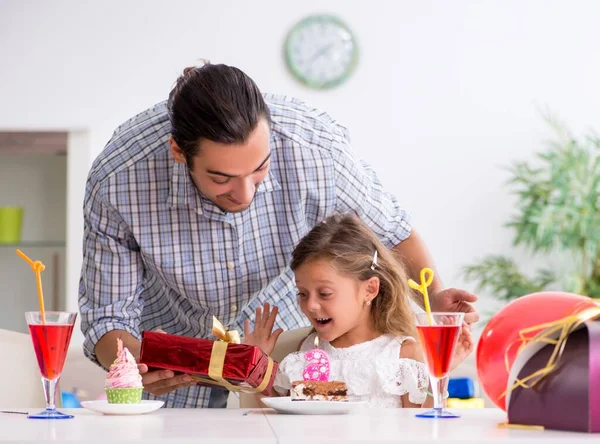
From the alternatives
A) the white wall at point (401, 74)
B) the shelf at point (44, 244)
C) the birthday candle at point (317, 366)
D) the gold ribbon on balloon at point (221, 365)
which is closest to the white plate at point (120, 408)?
the gold ribbon on balloon at point (221, 365)

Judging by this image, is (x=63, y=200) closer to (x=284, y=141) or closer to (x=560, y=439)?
(x=284, y=141)

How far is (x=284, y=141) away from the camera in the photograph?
2.09 metres

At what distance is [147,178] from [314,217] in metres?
0.41

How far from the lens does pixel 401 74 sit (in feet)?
15.5

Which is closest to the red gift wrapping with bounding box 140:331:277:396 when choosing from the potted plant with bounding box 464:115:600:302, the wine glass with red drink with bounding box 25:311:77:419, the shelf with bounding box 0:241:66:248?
the wine glass with red drink with bounding box 25:311:77:419

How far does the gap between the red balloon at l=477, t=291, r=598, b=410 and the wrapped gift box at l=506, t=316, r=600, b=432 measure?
0.09 metres

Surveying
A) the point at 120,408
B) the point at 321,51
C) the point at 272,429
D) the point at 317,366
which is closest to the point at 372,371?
the point at 317,366

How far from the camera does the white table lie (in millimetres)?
1050

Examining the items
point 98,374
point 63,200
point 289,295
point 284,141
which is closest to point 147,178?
point 284,141

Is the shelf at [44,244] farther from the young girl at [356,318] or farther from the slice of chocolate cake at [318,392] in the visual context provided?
the slice of chocolate cake at [318,392]

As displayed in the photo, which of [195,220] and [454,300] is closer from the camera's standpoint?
[454,300]

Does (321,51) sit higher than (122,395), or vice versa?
(321,51)

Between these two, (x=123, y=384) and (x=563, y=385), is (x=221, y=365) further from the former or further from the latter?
(x=563, y=385)

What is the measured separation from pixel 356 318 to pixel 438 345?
0.97 meters
